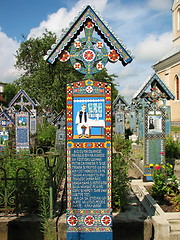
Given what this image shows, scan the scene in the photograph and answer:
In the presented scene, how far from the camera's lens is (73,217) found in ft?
11.9

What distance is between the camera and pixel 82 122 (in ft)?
11.6

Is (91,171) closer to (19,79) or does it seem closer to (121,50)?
(121,50)

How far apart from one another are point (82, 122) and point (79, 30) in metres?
1.37

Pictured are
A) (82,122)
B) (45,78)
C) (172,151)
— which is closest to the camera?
(82,122)

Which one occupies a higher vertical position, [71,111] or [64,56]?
[64,56]

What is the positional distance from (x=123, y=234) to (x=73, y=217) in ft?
2.94

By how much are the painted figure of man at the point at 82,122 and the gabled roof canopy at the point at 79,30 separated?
2.80 ft

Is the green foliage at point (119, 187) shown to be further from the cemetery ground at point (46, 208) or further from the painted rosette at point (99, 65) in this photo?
the painted rosette at point (99, 65)

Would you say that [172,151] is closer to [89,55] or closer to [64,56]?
[89,55]

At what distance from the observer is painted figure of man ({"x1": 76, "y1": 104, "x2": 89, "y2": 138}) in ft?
11.6

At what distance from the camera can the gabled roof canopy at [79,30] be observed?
11.6ft

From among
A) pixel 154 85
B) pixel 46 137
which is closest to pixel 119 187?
pixel 154 85

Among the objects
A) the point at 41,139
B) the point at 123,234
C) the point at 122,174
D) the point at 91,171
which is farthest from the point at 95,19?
the point at 41,139

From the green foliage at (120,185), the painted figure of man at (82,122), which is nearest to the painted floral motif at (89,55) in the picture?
the painted figure of man at (82,122)
